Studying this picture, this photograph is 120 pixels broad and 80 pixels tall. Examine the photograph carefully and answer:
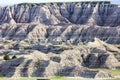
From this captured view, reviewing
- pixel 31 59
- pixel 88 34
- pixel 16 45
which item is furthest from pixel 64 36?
pixel 31 59

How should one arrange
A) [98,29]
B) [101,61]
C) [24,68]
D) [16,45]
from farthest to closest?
[98,29], [16,45], [101,61], [24,68]

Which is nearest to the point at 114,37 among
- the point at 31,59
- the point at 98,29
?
the point at 98,29

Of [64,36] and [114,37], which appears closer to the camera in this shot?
[114,37]

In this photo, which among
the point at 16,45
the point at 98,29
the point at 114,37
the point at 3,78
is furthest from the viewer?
the point at 98,29

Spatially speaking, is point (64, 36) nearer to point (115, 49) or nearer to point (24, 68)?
point (115, 49)

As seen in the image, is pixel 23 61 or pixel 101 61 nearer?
pixel 23 61

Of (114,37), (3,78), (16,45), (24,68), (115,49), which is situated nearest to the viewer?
(3,78)

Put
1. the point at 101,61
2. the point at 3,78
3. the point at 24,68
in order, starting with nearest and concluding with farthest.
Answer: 1. the point at 3,78
2. the point at 24,68
3. the point at 101,61

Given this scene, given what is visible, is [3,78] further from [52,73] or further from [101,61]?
[101,61]
